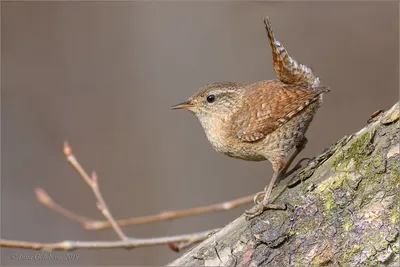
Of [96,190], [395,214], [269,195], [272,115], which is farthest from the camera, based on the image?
[96,190]

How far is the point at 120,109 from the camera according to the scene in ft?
18.8

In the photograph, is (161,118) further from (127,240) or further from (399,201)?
(399,201)

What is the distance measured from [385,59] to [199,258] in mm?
3697

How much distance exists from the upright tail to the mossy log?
71 centimetres

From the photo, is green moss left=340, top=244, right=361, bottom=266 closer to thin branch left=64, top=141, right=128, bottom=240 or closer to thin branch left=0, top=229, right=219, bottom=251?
thin branch left=0, top=229, right=219, bottom=251

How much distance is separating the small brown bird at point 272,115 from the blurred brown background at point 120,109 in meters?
2.70

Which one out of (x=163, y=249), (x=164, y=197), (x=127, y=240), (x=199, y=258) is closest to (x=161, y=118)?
(x=164, y=197)

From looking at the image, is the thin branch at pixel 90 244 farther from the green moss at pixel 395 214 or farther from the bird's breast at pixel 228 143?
the green moss at pixel 395 214

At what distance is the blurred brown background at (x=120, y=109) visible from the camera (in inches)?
214

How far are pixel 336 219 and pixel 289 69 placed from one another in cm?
104

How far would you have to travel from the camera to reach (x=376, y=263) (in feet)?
5.17

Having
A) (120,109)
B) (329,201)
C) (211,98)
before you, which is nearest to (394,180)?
(329,201)

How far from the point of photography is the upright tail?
2.43 m

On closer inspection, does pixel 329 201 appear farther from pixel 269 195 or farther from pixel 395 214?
pixel 269 195
